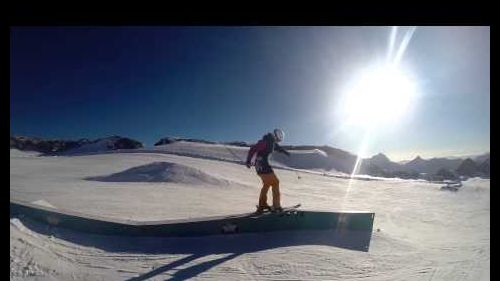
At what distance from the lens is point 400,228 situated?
355 centimetres

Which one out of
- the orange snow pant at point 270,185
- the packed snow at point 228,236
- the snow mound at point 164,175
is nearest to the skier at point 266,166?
the orange snow pant at point 270,185

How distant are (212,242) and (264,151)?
2.72 feet

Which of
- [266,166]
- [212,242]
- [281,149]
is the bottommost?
[212,242]

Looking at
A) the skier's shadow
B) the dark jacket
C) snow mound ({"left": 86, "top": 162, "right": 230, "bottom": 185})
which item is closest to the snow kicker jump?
the skier's shadow

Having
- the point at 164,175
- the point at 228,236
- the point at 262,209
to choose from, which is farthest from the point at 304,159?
the point at 164,175

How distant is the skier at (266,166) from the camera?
3.55 meters

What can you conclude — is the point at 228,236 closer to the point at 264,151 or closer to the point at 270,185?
the point at 270,185

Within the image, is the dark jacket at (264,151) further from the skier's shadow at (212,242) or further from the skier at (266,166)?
the skier's shadow at (212,242)

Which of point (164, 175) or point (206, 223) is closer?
point (206, 223)

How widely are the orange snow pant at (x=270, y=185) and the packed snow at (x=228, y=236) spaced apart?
0.13 m

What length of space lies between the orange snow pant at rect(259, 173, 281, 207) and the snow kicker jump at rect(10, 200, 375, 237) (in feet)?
0.34

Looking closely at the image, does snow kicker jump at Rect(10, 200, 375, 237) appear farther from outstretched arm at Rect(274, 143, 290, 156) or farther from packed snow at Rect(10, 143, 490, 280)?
outstretched arm at Rect(274, 143, 290, 156)

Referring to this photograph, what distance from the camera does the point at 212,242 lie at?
11.5 feet
